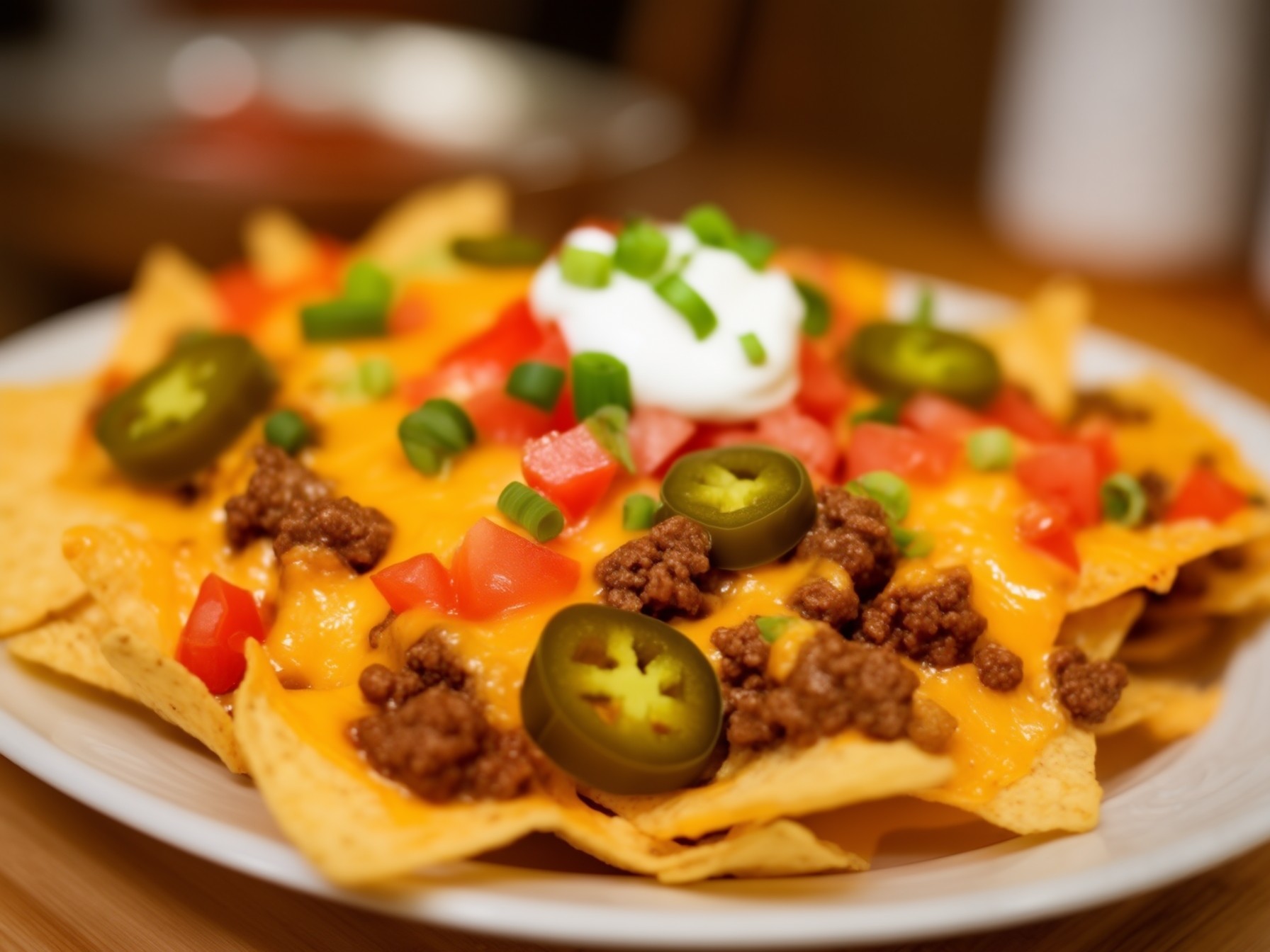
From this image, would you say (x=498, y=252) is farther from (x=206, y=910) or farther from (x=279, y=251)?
(x=206, y=910)

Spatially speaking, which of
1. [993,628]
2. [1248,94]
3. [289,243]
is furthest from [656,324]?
[1248,94]

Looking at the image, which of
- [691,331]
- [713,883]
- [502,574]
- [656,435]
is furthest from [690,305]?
[713,883]

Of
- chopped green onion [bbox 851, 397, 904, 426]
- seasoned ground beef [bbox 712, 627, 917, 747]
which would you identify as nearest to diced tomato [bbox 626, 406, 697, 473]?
chopped green onion [bbox 851, 397, 904, 426]

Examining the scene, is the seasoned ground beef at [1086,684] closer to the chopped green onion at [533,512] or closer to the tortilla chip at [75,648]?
the chopped green onion at [533,512]

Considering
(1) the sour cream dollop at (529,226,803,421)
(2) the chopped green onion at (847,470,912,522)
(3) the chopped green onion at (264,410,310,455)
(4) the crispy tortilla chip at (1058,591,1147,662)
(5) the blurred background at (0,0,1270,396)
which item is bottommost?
(5) the blurred background at (0,0,1270,396)

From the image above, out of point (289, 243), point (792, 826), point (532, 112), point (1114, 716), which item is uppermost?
point (792, 826)

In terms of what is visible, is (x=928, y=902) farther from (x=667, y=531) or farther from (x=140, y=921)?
(x=140, y=921)

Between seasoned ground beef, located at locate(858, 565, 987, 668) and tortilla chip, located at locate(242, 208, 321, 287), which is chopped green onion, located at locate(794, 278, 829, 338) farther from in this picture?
tortilla chip, located at locate(242, 208, 321, 287)
